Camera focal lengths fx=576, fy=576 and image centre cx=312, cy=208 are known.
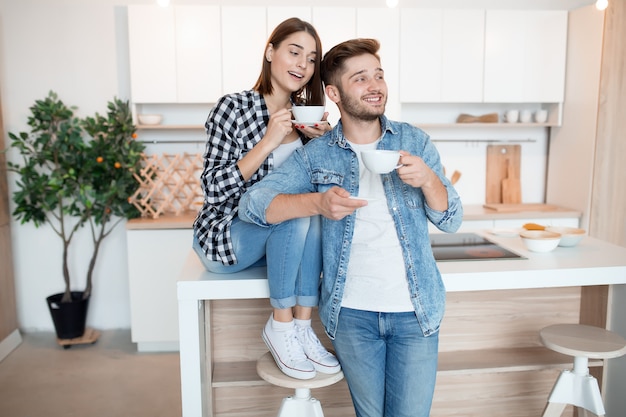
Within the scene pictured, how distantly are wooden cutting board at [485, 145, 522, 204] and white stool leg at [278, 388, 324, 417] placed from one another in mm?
2756

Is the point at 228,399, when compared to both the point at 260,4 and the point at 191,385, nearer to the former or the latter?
the point at 191,385

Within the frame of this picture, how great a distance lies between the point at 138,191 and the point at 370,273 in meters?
2.19

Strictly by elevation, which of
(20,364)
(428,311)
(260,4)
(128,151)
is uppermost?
(260,4)

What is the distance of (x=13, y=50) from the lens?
11.6 feet

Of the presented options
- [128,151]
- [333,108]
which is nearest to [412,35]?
[333,108]

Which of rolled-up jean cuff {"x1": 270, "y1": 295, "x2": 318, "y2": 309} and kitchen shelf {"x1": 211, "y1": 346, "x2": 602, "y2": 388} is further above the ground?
rolled-up jean cuff {"x1": 270, "y1": 295, "x2": 318, "y2": 309}

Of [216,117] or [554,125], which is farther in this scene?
[554,125]

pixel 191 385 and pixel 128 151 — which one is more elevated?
pixel 128 151

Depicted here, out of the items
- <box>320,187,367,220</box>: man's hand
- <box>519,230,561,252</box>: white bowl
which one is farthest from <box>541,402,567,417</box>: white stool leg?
<box>320,187,367,220</box>: man's hand

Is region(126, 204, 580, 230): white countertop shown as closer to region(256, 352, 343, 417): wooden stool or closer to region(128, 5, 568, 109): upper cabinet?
region(128, 5, 568, 109): upper cabinet

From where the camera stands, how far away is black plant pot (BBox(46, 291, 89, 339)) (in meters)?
3.41

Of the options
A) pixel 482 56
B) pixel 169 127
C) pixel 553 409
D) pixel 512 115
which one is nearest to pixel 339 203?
pixel 553 409

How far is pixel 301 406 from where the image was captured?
61.1 inches

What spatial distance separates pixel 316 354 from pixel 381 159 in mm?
601
